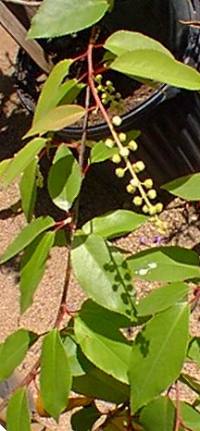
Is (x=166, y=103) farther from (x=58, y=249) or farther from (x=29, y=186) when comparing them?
(x=29, y=186)

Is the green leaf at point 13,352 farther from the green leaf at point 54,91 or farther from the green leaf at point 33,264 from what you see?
the green leaf at point 54,91

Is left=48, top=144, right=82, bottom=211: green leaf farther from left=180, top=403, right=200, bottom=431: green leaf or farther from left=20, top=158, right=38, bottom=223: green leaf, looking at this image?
left=180, top=403, right=200, bottom=431: green leaf

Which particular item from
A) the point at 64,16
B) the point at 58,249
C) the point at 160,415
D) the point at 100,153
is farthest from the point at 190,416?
the point at 58,249

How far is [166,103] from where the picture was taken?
1.96 metres

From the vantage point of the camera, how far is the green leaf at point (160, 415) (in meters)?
0.90

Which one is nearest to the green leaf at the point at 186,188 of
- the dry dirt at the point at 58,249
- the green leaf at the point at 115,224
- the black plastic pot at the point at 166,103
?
the green leaf at the point at 115,224

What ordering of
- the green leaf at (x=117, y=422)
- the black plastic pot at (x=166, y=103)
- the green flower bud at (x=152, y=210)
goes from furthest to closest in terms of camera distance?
the black plastic pot at (x=166, y=103) → the green leaf at (x=117, y=422) → the green flower bud at (x=152, y=210)

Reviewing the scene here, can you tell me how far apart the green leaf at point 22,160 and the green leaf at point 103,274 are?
0.07 meters

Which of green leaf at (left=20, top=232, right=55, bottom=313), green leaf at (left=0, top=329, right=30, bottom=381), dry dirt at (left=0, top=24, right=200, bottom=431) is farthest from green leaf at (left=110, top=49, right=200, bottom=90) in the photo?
dry dirt at (left=0, top=24, right=200, bottom=431)

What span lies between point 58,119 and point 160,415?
0.30 metres

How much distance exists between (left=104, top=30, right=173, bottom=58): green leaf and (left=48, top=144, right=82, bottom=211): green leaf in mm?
86

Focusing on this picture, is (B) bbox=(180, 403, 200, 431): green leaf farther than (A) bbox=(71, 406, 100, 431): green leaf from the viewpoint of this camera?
No

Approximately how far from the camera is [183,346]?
77cm

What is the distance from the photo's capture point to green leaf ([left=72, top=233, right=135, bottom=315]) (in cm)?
75
